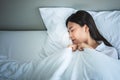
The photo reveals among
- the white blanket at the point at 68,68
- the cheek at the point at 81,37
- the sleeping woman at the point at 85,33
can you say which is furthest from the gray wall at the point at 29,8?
the white blanket at the point at 68,68

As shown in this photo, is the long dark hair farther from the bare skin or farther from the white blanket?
the white blanket

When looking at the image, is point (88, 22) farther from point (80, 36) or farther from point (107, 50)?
point (107, 50)

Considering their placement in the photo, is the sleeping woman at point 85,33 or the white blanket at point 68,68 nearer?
the white blanket at point 68,68

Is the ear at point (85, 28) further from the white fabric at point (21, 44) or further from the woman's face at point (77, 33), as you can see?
the white fabric at point (21, 44)

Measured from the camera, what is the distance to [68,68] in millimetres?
1177

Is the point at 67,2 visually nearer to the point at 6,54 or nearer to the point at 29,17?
the point at 29,17

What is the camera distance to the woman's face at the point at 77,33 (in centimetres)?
142

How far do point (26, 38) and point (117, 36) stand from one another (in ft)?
2.36

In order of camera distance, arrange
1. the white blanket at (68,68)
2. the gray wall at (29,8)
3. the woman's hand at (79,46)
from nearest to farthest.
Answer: the white blanket at (68,68) → the woman's hand at (79,46) → the gray wall at (29,8)

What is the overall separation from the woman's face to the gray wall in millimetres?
270

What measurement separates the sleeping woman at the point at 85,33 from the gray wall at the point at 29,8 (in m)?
0.19

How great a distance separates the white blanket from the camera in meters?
1.10

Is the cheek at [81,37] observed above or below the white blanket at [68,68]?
above

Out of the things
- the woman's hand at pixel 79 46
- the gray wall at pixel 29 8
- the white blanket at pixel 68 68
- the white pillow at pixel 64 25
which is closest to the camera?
the white blanket at pixel 68 68
